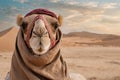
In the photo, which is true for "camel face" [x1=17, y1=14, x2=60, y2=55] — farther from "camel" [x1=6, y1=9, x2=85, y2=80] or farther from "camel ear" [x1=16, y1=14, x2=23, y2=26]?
"camel ear" [x1=16, y1=14, x2=23, y2=26]

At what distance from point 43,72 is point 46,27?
540 millimetres

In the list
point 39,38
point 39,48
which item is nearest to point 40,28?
point 39,38

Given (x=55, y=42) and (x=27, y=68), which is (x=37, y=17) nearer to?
(x=55, y=42)

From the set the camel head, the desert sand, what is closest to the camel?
the camel head

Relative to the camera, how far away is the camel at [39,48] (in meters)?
3.94

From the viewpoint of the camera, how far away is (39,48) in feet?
12.8

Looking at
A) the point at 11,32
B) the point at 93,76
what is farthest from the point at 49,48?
the point at 11,32

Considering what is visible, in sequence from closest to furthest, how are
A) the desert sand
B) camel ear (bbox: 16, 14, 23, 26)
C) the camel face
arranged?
the camel face → camel ear (bbox: 16, 14, 23, 26) → the desert sand

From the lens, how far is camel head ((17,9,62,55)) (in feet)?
12.8

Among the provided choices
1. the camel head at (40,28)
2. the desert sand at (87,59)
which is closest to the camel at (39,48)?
the camel head at (40,28)

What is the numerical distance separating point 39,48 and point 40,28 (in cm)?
21

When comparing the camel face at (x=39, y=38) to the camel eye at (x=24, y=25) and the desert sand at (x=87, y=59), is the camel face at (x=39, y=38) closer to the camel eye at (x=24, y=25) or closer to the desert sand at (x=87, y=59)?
the camel eye at (x=24, y=25)

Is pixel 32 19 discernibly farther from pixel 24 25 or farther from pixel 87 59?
pixel 87 59

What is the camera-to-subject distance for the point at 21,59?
4.25m
